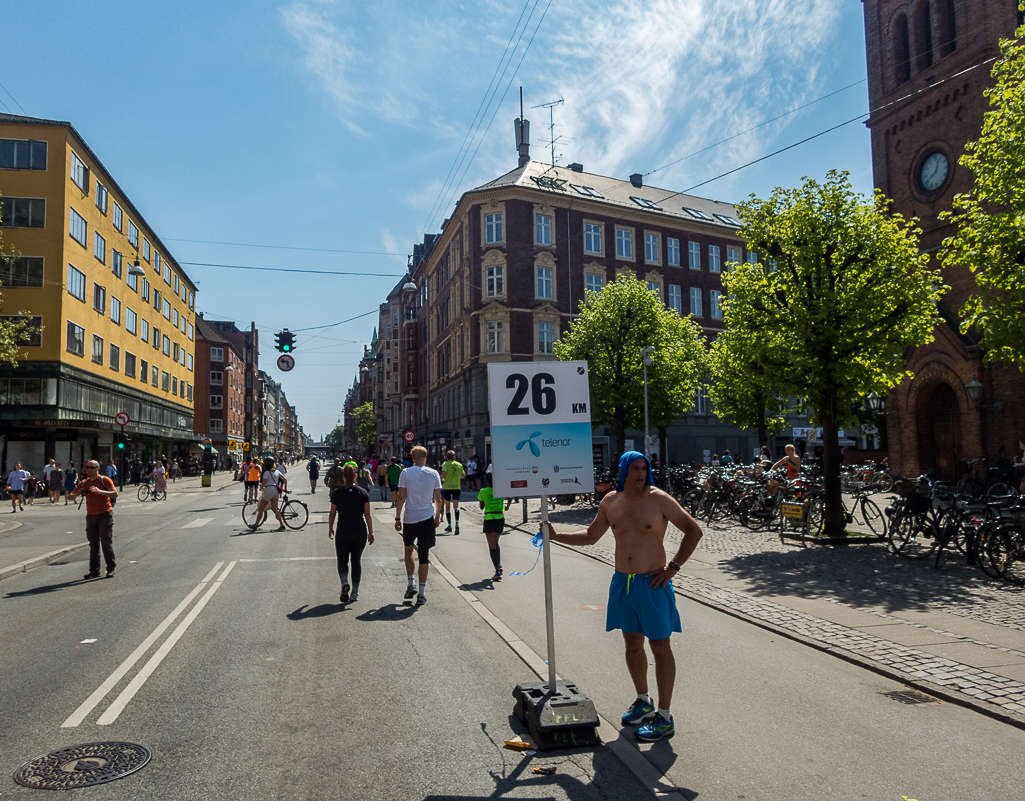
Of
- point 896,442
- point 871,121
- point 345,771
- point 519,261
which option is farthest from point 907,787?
point 519,261

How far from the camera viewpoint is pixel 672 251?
49688 mm

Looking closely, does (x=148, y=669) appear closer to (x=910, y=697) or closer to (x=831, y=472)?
(x=910, y=697)

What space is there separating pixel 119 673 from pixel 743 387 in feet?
56.9

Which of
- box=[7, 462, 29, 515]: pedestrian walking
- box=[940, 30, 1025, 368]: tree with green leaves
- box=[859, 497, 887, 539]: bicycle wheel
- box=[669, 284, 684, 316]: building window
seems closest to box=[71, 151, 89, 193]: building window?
box=[7, 462, 29, 515]: pedestrian walking

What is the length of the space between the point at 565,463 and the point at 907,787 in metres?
2.65

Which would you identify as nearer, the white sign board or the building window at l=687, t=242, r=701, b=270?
the white sign board

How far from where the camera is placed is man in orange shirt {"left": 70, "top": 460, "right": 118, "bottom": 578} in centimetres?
1089

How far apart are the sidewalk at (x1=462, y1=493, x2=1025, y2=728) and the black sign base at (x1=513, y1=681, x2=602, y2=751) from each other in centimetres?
279

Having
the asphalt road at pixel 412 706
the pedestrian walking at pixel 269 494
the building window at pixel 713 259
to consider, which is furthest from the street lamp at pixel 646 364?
the building window at pixel 713 259

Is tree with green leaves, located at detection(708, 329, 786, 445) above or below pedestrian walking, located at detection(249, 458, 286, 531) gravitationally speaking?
above

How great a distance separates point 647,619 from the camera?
4586mm

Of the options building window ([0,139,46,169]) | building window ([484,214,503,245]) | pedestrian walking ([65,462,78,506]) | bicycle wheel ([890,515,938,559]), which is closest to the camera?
bicycle wheel ([890,515,938,559])

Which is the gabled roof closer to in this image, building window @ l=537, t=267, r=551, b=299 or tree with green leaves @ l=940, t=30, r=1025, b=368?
building window @ l=537, t=267, r=551, b=299

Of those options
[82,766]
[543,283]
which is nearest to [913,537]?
[82,766]
